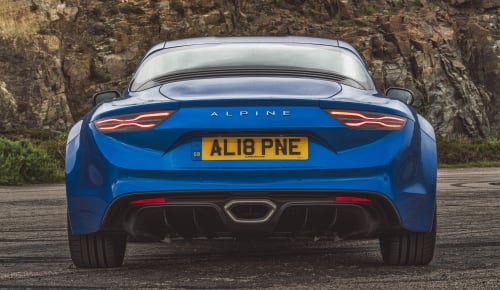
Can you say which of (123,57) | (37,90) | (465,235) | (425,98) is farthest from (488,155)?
(465,235)

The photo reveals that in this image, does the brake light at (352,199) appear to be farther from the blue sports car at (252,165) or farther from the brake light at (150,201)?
the brake light at (150,201)

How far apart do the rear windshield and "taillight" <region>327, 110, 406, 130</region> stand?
640 millimetres

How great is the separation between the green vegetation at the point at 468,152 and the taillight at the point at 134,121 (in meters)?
53.8

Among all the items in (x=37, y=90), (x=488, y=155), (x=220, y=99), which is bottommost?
(x=488, y=155)

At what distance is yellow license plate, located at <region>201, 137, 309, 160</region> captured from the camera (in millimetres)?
4410

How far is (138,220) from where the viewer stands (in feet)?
15.0

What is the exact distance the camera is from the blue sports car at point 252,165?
4402 millimetres

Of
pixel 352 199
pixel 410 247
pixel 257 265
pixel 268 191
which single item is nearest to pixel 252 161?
pixel 268 191

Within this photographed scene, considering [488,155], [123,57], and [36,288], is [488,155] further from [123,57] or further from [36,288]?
[36,288]

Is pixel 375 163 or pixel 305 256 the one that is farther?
pixel 305 256

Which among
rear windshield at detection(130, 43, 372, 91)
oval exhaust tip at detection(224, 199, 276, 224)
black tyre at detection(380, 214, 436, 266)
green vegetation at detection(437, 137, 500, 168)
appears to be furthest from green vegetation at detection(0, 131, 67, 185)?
green vegetation at detection(437, 137, 500, 168)

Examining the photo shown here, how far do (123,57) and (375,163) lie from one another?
6524cm

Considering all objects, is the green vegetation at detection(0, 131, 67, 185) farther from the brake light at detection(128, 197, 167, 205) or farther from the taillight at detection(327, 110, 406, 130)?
the taillight at detection(327, 110, 406, 130)

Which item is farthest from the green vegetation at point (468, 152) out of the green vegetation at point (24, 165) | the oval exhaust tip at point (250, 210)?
the oval exhaust tip at point (250, 210)
